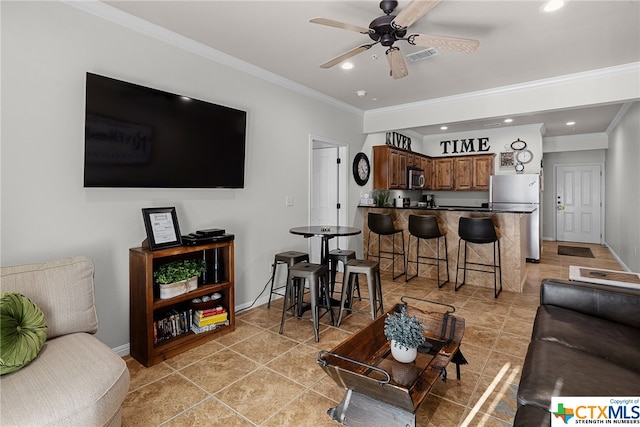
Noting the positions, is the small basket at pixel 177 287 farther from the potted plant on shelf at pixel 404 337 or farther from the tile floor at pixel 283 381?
the potted plant on shelf at pixel 404 337

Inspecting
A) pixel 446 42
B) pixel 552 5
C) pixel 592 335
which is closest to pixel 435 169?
pixel 552 5

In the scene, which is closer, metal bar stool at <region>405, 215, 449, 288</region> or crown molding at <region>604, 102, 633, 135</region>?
metal bar stool at <region>405, 215, 449, 288</region>

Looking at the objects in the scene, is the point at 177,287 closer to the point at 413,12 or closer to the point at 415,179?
the point at 413,12

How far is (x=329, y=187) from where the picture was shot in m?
5.26

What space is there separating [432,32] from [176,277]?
3.00 m

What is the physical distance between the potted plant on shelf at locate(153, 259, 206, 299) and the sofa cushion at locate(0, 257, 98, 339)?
61cm

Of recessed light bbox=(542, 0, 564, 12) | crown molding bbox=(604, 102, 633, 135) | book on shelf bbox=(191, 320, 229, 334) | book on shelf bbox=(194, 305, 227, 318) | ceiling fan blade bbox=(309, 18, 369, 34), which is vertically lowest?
book on shelf bbox=(191, 320, 229, 334)

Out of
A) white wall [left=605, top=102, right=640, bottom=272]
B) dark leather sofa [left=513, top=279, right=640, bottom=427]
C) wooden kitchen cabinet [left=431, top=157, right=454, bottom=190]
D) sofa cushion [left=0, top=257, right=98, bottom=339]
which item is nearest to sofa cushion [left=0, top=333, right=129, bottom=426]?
sofa cushion [left=0, top=257, right=98, bottom=339]

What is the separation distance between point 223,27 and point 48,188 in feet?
5.95

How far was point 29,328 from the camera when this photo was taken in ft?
5.26

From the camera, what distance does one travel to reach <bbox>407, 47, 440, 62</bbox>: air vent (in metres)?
3.19

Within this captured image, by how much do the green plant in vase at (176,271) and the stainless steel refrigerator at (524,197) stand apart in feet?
19.2

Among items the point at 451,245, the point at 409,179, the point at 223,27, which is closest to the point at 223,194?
the point at 223,27

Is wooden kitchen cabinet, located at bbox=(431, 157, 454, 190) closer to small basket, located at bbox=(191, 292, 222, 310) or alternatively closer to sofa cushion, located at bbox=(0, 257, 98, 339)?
small basket, located at bbox=(191, 292, 222, 310)
